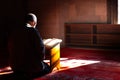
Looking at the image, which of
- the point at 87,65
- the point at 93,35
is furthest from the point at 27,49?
the point at 93,35

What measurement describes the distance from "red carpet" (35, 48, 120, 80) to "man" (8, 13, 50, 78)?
0.25m

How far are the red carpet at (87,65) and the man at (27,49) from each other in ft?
0.83

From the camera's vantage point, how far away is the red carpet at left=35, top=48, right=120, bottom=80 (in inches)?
145

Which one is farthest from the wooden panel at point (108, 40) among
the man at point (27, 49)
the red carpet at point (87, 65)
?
the man at point (27, 49)

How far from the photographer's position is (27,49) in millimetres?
3529

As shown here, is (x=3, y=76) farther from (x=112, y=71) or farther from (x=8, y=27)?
(x=8, y=27)

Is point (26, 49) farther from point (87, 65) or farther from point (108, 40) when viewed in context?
point (108, 40)

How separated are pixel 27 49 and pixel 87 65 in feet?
4.38

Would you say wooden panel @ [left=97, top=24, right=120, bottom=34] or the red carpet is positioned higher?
wooden panel @ [left=97, top=24, right=120, bottom=34]

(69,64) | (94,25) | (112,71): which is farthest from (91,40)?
(112,71)

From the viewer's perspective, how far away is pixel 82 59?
195 inches

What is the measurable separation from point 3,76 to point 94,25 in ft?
9.73

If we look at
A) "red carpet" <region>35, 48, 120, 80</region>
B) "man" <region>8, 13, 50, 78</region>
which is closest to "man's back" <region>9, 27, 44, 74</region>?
"man" <region>8, 13, 50, 78</region>

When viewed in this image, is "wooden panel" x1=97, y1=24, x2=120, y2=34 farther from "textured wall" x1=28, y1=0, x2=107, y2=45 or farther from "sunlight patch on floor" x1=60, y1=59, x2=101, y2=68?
"sunlight patch on floor" x1=60, y1=59, x2=101, y2=68
